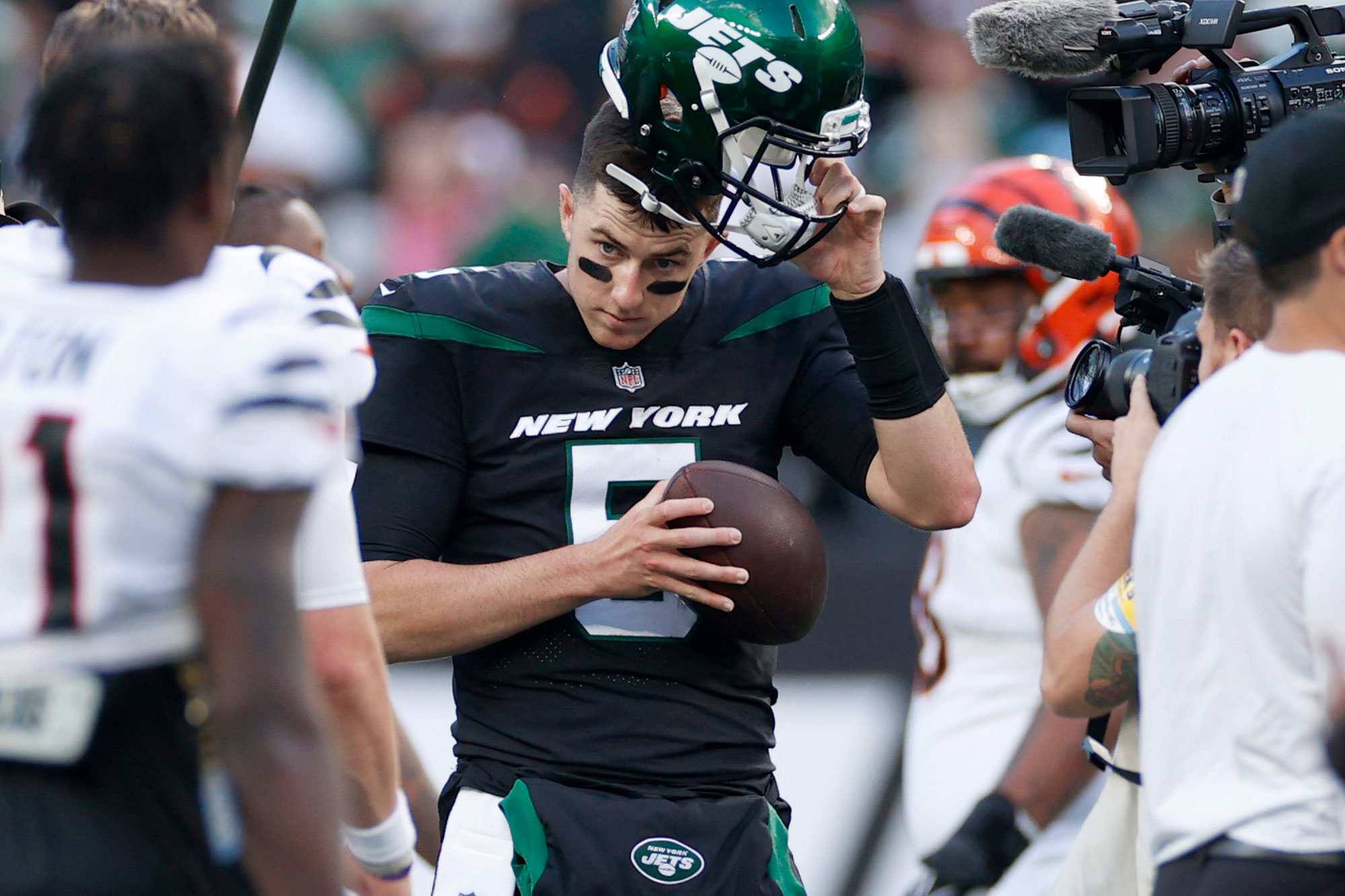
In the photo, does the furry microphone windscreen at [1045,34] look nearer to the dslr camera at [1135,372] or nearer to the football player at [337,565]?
the dslr camera at [1135,372]

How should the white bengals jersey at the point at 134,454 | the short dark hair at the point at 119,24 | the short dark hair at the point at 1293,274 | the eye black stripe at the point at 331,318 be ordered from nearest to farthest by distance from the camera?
the white bengals jersey at the point at 134,454 < the eye black stripe at the point at 331,318 < the short dark hair at the point at 1293,274 < the short dark hair at the point at 119,24

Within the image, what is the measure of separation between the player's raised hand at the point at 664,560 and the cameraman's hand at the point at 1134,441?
0.55 m

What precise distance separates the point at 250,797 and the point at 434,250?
4881 mm

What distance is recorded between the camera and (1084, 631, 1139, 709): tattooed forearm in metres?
2.38

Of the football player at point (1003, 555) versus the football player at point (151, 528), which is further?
the football player at point (1003, 555)

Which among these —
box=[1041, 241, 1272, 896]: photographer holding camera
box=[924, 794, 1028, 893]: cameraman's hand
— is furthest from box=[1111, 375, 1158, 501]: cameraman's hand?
box=[924, 794, 1028, 893]: cameraman's hand

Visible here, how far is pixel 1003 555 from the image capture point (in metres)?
4.26

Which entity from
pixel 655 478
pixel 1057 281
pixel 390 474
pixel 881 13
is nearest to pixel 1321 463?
pixel 655 478

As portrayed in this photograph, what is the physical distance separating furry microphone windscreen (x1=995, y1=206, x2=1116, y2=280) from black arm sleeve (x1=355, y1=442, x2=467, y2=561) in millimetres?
962

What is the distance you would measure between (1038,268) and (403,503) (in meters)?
2.49

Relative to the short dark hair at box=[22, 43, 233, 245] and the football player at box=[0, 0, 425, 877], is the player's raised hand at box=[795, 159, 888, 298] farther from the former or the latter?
the short dark hair at box=[22, 43, 233, 245]

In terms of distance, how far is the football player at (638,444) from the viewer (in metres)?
2.46

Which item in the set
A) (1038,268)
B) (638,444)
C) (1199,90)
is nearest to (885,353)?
(638,444)

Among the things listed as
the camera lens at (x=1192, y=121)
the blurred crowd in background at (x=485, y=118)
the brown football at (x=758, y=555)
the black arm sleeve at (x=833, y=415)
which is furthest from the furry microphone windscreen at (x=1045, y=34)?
the blurred crowd in background at (x=485, y=118)
